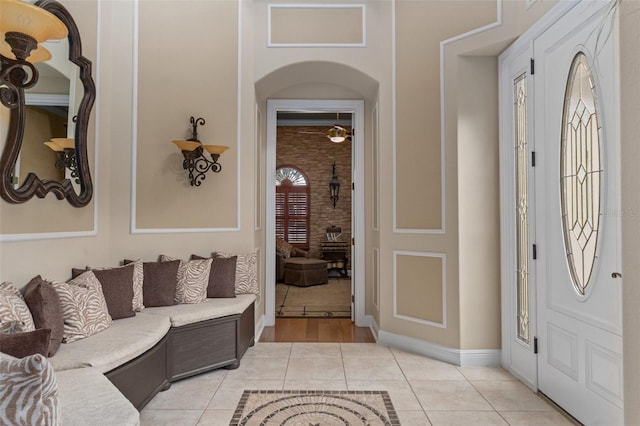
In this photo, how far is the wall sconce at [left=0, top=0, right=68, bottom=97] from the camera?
70.2 inches

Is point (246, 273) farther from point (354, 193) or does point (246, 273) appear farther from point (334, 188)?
point (334, 188)

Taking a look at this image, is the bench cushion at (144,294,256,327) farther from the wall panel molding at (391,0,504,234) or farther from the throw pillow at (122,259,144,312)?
the wall panel molding at (391,0,504,234)

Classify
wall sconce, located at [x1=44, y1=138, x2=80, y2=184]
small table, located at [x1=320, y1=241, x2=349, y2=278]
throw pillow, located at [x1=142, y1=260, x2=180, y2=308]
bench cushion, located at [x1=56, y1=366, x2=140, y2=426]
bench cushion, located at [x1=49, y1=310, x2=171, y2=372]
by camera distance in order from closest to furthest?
bench cushion, located at [x1=56, y1=366, x2=140, y2=426] < bench cushion, located at [x1=49, y1=310, x2=171, y2=372] < wall sconce, located at [x1=44, y1=138, x2=80, y2=184] < throw pillow, located at [x1=142, y1=260, x2=180, y2=308] < small table, located at [x1=320, y1=241, x2=349, y2=278]

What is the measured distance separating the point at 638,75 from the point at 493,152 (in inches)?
76.7

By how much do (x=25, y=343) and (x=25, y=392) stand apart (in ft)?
2.41

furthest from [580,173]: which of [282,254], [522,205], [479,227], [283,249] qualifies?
[283,249]

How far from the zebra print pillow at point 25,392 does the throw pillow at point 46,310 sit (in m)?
1.23

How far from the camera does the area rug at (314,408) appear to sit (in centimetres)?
237

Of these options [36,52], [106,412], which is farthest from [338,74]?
[106,412]

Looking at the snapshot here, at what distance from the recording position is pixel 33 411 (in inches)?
41.9

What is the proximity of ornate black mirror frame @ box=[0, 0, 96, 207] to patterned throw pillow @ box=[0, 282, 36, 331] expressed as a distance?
1.83 ft

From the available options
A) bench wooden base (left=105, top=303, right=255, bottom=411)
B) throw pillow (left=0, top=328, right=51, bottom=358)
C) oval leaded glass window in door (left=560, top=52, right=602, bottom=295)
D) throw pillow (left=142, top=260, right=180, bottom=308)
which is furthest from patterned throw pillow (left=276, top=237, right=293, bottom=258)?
throw pillow (left=0, top=328, right=51, bottom=358)

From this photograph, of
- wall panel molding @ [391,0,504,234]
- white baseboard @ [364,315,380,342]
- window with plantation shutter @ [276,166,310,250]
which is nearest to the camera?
wall panel molding @ [391,0,504,234]

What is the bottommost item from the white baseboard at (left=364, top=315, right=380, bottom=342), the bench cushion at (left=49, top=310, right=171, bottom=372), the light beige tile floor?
the light beige tile floor
